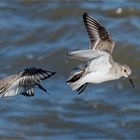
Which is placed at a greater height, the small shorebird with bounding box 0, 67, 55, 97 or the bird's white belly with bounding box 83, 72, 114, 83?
the bird's white belly with bounding box 83, 72, 114, 83

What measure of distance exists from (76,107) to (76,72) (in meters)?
6.21

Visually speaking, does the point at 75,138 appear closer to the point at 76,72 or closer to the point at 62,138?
the point at 62,138

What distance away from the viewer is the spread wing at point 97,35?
6209 mm

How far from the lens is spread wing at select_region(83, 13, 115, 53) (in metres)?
6.21

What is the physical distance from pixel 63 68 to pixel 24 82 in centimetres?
784

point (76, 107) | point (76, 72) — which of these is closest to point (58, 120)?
point (76, 107)

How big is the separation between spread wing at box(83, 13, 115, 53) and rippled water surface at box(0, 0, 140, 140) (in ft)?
16.3

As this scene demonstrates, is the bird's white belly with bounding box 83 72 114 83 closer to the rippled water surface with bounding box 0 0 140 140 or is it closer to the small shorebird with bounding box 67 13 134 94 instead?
the small shorebird with bounding box 67 13 134 94

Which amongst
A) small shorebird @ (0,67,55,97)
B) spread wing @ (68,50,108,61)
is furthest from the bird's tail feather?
small shorebird @ (0,67,55,97)

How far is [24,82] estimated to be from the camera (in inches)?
221

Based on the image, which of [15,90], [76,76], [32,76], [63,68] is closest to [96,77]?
[76,76]

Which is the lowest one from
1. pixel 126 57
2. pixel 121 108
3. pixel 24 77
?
pixel 24 77

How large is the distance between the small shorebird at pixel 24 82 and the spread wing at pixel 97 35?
2.42ft

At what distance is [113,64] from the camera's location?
19.8 ft
